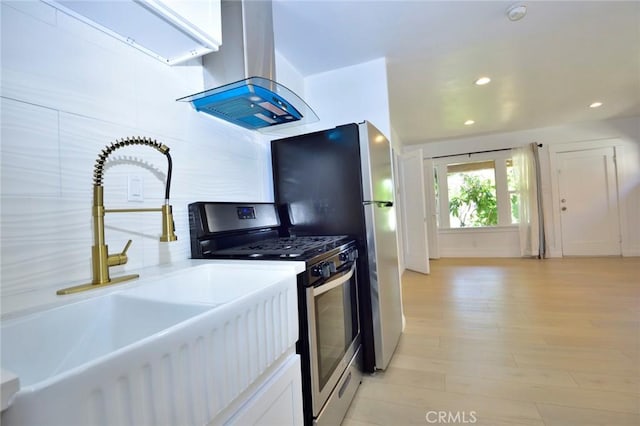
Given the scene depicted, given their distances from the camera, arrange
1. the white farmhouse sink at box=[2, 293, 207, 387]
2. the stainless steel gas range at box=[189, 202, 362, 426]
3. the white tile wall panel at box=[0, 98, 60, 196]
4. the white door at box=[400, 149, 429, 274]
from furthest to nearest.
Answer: the white door at box=[400, 149, 429, 274], the stainless steel gas range at box=[189, 202, 362, 426], the white tile wall panel at box=[0, 98, 60, 196], the white farmhouse sink at box=[2, 293, 207, 387]

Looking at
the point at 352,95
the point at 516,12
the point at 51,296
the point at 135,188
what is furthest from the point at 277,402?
the point at 516,12

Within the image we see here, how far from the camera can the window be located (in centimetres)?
542

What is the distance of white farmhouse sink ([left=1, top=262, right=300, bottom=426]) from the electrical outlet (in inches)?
15.0

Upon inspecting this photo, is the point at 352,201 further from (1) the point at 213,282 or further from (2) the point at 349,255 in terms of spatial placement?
(1) the point at 213,282

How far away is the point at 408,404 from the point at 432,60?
2604 mm

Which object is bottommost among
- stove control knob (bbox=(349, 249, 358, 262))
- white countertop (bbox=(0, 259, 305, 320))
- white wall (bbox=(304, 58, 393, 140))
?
stove control knob (bbox=(349, 249, 358, 262))

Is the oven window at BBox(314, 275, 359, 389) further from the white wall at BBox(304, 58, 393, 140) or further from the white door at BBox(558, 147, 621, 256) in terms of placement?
the white door at BBox(558, 147, 621, 256)

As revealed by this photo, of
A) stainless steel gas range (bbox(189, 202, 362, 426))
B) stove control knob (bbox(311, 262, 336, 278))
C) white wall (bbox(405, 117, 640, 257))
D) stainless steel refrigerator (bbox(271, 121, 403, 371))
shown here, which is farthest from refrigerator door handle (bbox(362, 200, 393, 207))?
white wall (bbox(405, 117, 640, 257))

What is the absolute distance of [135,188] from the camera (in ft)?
3.81

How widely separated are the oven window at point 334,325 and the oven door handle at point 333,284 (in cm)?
2

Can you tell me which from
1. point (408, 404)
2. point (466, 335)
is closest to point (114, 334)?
point (408, 404)

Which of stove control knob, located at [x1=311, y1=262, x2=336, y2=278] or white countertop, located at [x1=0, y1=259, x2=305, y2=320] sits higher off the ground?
white countertop, located at [x1=0, y1=259, x2=305, y2=320]

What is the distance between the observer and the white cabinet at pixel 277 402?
0.71 meters

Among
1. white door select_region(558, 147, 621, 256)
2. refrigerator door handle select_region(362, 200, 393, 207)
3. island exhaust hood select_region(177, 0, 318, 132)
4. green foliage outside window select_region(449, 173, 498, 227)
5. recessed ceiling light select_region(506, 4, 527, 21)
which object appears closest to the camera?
island exhaust hood select_region(177, 0, 318, 132)
